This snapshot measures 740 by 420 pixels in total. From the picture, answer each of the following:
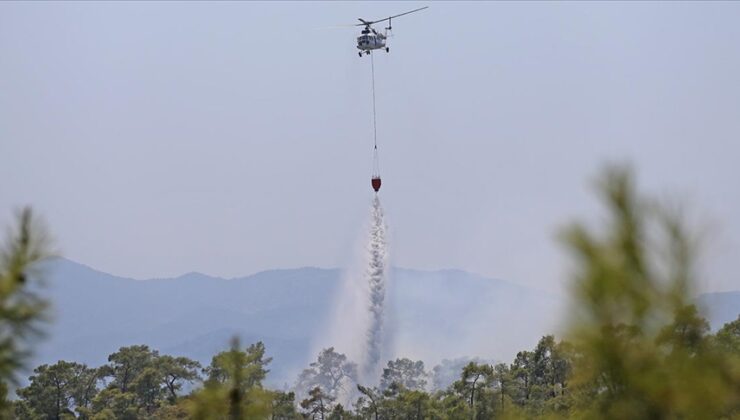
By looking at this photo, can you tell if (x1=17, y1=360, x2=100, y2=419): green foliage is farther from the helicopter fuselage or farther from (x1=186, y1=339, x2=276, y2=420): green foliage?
(x1=186, y1=339, x2=276, y2=420): green foliage

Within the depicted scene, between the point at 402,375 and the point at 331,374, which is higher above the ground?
the point at 331,374

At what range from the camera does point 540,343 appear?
214 ft

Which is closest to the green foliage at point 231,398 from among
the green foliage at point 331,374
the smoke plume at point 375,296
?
the smoke plume at point 375,296

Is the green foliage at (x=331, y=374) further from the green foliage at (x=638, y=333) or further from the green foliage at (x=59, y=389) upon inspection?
the green foliage at (x=638, y=333)

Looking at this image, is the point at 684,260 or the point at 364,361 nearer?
the point at 684,260

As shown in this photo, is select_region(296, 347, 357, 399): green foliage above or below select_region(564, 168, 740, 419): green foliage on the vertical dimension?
above

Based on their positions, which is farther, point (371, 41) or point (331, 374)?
point (331, 374)

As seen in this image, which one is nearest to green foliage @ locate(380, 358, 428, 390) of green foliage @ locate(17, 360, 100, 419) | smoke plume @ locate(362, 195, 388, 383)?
smoke plume @ locate(362, 195, 388, 383)

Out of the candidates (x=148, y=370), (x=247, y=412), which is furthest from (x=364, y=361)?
(x=247, y=412)

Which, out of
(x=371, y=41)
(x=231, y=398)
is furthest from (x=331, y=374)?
(x=231, y=398)

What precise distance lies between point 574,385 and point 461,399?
176ft

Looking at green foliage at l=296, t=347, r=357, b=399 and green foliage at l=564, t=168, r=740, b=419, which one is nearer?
green foliage at l=564, t=168, r=740, b=419

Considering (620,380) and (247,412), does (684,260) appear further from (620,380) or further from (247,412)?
(247,412)

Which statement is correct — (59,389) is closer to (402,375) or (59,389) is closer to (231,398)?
(402,375)
